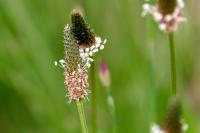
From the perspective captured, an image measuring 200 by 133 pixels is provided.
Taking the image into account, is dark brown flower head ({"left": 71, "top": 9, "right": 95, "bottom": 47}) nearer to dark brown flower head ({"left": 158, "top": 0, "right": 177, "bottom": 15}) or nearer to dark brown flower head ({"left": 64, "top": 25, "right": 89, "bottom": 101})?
dark brown flower head ({"left": 64, "top": 25, "right": 89, "bottom": 101})

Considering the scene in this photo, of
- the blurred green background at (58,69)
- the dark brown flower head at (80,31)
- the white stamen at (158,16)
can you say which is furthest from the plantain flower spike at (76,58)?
the blurred green background at (58,69)

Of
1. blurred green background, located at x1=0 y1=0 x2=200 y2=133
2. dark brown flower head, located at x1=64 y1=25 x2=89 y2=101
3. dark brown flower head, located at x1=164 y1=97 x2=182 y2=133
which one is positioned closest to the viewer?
dark brown flower head, located at x1=164 y1=97 x2=182 y2=133

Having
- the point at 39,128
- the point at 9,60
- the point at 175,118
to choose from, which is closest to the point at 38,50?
the point at 9,60

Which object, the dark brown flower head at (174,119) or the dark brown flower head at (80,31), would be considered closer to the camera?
the dark brown flower head at (174,119)

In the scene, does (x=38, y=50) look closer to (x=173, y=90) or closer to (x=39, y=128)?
(x=39, y=128)

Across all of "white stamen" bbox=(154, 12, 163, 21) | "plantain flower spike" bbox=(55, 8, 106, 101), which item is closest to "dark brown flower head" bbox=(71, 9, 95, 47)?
"plantain flower spike" bbox=(55, 8, 106, 101)

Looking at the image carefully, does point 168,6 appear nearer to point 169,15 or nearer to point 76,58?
point 169,15

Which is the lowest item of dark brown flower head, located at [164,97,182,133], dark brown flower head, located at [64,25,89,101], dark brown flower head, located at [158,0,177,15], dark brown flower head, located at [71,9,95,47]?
dark brown flower head, located at [164,97,182,133]

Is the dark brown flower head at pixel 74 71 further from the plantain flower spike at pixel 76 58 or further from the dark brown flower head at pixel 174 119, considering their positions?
the dark brown flower head at pixel 174 119
